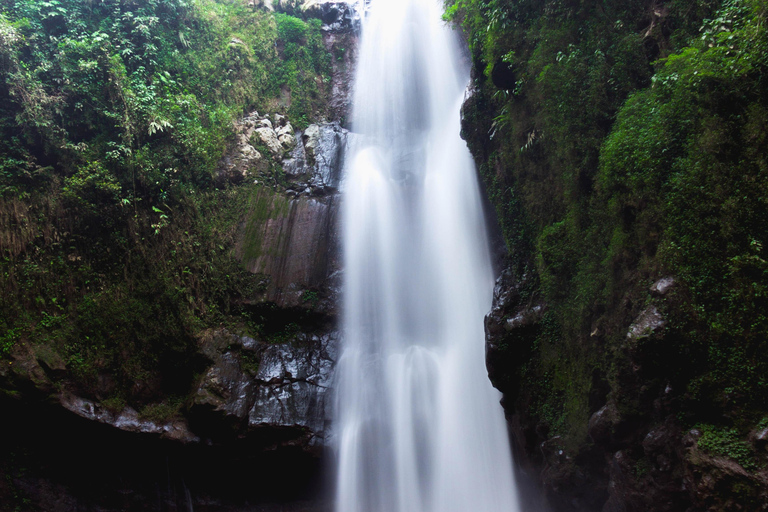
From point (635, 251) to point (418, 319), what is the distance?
656 cm

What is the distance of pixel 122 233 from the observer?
10.3 m

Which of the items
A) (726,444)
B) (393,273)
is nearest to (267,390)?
(393,273)

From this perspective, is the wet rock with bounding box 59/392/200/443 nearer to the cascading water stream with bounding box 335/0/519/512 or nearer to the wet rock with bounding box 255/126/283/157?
the cascading water stream with bounding box 335/0/519/512

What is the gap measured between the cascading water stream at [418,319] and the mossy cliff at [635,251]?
5.25 feet

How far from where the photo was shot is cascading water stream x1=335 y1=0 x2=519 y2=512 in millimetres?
8914

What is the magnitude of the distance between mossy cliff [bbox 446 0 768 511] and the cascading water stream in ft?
5.25

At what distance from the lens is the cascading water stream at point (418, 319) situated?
891 cm

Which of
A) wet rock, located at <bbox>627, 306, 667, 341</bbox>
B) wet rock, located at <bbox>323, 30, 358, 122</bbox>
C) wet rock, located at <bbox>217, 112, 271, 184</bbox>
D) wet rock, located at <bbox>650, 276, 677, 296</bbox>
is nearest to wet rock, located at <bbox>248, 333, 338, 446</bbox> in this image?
wet rock, located at <bbox>217, 112, 271, 184</bbox>

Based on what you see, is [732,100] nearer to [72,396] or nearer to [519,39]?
[519,39]

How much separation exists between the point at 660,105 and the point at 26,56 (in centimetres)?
1562

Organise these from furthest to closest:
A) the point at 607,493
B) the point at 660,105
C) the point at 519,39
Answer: the point at 519,39 < the point at 607,493 < the point at 660,105

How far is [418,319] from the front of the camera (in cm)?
1127

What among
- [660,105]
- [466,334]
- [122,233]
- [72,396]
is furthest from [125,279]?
[660,105]

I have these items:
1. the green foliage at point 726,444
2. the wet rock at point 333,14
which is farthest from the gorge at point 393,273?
the wet rock at point 333,14
